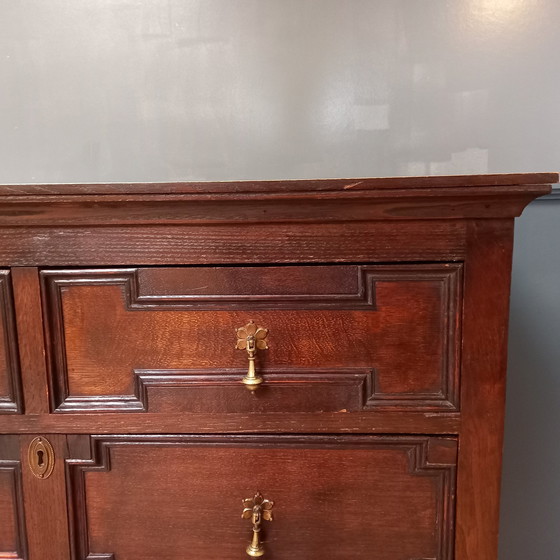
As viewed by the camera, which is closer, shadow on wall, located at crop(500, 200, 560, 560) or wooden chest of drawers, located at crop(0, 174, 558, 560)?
wooden chest of drawers, located at crop(0, 174, 558, 560)

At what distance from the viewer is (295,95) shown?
0.96 meters

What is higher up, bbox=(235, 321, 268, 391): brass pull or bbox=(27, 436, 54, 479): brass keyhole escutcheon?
bbox=(235, 321, 268, 391): brass pull

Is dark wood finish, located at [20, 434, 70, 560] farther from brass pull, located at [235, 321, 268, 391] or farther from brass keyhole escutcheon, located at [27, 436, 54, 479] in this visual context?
brass pull, located at [235, 321, 268, 391]

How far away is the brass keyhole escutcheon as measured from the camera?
1.90ft

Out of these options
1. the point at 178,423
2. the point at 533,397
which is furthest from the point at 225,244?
the point at 533,397

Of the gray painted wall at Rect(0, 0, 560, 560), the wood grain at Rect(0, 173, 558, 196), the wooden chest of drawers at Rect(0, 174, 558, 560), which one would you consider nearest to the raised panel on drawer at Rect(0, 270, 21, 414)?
the wooden chest of drawers at Rect(0, 174, 558, 560)

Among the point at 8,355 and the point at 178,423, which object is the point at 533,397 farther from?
the point at 8,355

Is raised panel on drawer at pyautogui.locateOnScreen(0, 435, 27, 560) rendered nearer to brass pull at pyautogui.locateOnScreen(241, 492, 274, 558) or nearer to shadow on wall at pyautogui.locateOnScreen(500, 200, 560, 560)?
brass pull at pyautogui.locateOnScreen(241, 492, 274, 558)

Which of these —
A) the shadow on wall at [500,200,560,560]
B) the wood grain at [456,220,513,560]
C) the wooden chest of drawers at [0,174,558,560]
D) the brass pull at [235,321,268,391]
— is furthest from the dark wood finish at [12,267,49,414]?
the shadow on wall at [500,200,560,560]

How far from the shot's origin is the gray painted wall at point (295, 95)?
94 centimetres

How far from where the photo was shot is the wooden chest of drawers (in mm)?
541

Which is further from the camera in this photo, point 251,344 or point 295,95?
point 295,95

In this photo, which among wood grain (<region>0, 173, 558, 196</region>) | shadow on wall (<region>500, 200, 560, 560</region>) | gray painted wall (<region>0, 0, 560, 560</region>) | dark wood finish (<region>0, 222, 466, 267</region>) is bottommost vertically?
shadow on wall (<region>500, 200, 560, 560</region>)

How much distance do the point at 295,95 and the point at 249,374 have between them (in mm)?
615
